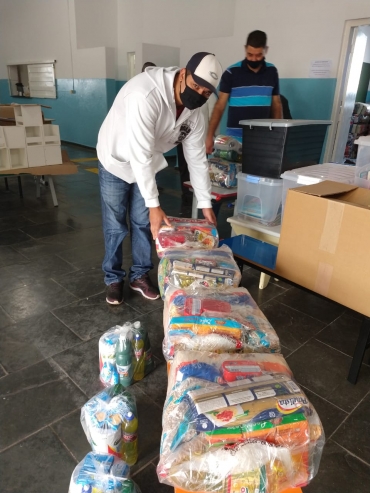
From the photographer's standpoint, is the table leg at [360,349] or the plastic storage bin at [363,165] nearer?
the table leg at [360,349]

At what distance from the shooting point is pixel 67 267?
8.42 feet

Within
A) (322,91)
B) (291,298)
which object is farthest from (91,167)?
(291,298)

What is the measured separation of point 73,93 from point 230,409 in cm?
805

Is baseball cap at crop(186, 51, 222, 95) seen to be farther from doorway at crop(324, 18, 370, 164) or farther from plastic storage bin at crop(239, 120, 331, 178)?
doorway at crop(324, 18, 370, 164)

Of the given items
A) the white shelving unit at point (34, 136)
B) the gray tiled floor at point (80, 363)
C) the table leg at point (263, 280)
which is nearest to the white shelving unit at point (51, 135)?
the white shelving unit at point (34, 136)

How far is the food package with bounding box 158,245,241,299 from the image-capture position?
1398 millimetres

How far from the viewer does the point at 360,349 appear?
1.53 metres

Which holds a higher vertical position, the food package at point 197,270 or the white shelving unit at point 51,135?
the white shelving unit at point 51,135

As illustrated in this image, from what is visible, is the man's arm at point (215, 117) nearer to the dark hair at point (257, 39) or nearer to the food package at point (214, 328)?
the dark hair at point (257, 39)

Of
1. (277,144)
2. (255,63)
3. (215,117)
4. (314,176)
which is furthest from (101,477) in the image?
(255,63)

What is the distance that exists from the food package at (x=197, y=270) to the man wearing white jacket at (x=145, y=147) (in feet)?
0.67

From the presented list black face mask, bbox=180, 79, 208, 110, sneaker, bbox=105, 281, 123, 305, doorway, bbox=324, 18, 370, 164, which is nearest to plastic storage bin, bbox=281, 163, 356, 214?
black face mask, bbox=180, 79, 208, 110

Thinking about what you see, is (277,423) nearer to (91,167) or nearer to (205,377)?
(205,377)

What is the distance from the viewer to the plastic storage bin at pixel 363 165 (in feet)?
5.97
